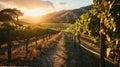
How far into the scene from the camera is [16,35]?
3731 cm

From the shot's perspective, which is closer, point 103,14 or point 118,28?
point 118,28

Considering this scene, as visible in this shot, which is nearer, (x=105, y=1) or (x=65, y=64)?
(x=105, y=1)

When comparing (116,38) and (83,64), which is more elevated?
(116,38)

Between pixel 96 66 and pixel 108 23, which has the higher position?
pixel 108 23

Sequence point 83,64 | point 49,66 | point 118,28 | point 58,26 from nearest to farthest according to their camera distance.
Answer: point 118,28 → point 49,66 → point 83,64 → point 58,26

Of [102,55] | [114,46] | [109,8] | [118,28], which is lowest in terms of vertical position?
[102,55]

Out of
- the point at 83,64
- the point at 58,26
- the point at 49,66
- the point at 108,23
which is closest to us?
the point at 108,23

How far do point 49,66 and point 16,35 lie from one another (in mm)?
19568

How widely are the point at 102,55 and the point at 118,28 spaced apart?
3.40 metres

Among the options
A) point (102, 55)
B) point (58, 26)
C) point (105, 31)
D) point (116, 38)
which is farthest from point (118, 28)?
point (58, 26)

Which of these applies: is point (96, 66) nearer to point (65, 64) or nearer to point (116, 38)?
point (65, 64)

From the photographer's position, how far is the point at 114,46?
297 inches

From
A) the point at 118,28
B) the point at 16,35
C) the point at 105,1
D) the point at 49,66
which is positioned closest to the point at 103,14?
the point at 105,1

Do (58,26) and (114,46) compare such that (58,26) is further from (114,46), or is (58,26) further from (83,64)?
(114,46)
